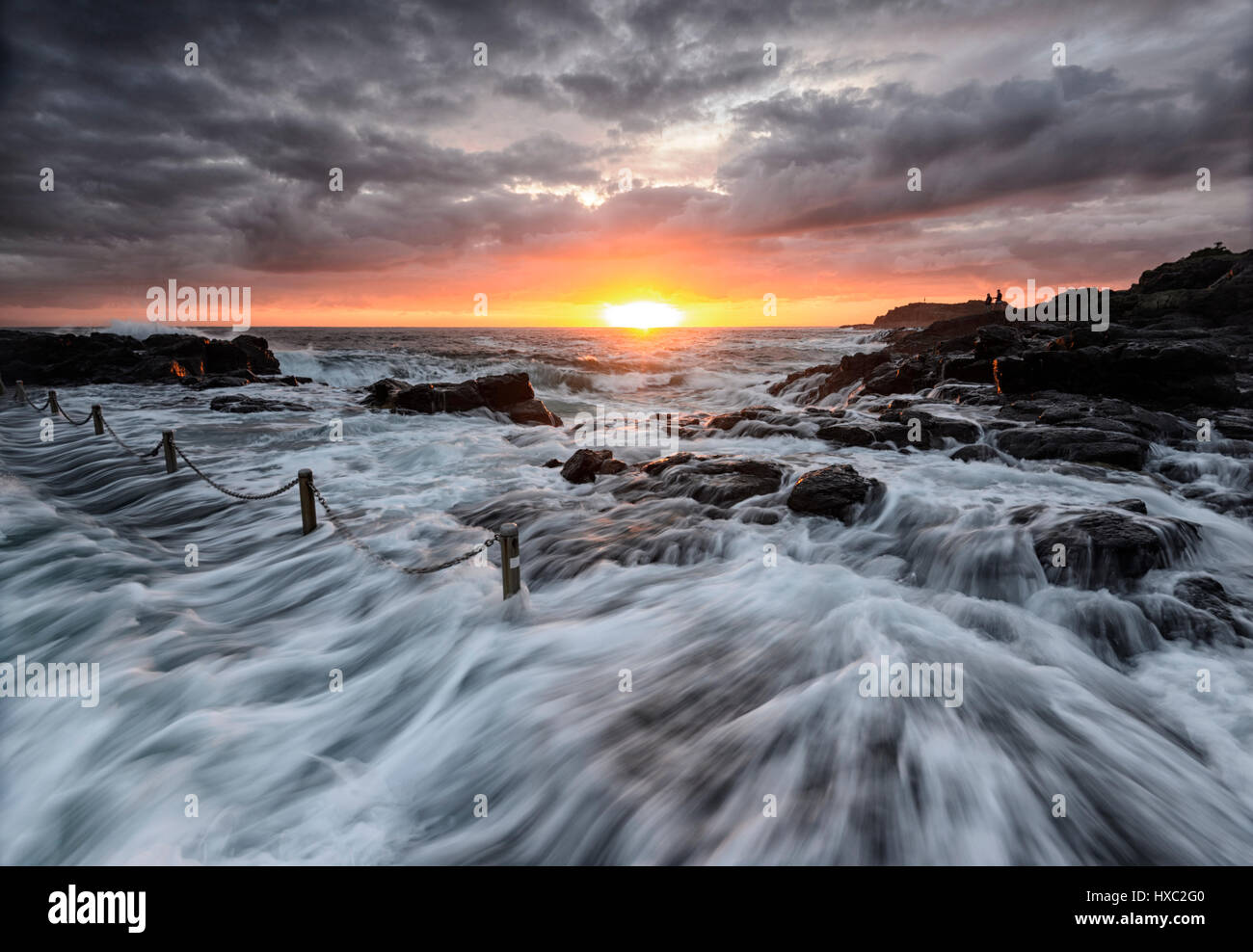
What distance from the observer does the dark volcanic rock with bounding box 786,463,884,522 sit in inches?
328

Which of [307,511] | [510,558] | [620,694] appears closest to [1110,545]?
[620,694]

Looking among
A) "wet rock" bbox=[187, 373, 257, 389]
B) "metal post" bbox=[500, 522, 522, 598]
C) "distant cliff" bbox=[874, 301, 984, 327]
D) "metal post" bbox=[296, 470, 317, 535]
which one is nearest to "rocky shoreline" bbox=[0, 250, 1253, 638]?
"wet rock" bbox=[187, 373, 257, 389]

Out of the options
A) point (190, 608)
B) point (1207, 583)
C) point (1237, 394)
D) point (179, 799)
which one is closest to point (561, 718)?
point (179, 799)

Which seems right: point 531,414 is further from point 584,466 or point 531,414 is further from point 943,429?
point 943,429

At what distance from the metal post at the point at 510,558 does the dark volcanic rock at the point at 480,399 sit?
A: 14451 mm

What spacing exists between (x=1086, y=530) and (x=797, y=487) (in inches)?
142

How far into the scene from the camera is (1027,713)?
4.09 metres

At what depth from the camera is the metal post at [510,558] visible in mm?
5199

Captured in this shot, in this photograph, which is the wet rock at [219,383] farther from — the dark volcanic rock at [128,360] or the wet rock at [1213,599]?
the wet rock at [1213,599]

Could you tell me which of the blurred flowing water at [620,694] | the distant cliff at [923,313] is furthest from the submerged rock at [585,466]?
the distant cliff at [923,313]

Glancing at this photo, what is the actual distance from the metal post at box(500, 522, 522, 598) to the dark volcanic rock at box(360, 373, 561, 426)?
14451 millimetres

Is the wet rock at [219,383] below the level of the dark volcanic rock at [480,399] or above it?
above

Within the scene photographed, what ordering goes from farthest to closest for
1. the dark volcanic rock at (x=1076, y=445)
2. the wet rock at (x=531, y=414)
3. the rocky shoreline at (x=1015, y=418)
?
the wet rock at (x=531, y=414), the dark volcanic rock at (x=1076, y=445), the rocky shoreline at (x=1015, y=418)

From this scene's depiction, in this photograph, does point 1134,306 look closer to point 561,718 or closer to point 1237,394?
point 1237,394
